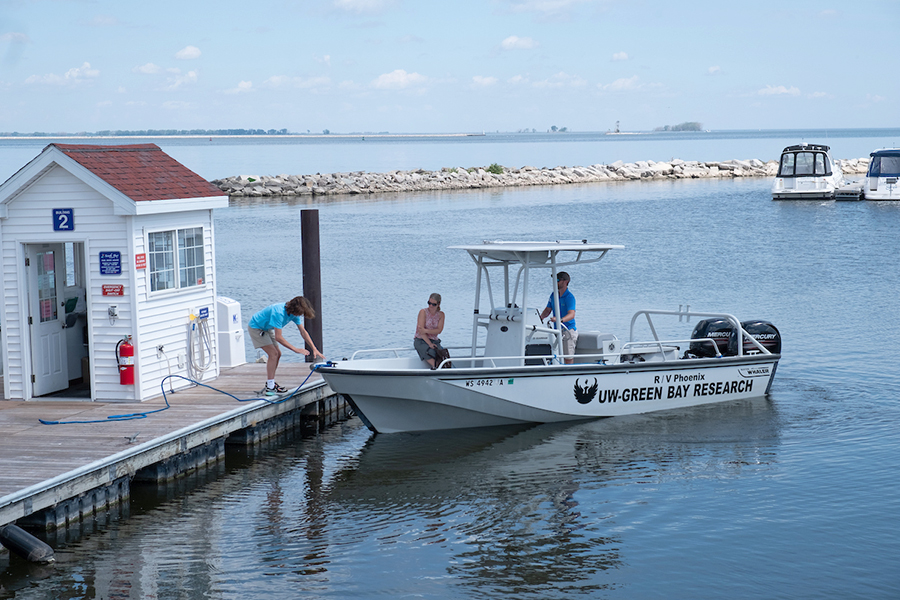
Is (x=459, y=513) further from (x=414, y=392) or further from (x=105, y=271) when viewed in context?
(x=105, y=271)

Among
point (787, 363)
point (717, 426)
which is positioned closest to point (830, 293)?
point (787, 363)

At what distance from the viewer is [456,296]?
26250mm

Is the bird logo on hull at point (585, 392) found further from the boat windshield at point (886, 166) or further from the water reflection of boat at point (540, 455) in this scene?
the boat windshield at point (886, 166)

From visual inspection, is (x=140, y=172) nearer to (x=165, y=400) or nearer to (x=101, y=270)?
(x=101, y=270)

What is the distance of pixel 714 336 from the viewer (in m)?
14.7

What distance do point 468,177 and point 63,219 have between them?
65.2 meters

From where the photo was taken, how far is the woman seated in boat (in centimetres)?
1323

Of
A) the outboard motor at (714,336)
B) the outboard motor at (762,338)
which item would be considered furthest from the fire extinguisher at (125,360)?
the outboard motor at (762,338)

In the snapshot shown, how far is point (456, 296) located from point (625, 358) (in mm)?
12043

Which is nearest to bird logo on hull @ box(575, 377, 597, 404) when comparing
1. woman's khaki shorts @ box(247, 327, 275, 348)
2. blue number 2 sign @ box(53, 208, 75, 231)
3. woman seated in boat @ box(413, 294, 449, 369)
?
woman seated in boat @ box(413, 294, 449, 369)

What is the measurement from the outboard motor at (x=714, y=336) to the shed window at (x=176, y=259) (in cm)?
732

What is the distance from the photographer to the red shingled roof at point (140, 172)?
1202 centimetres

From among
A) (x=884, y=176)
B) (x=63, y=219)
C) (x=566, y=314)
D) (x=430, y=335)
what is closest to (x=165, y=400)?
(x=63, y=219)

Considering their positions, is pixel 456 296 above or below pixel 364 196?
below
